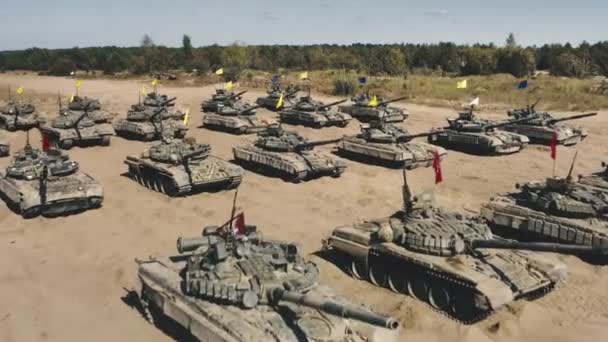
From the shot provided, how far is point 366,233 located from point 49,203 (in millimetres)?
9537

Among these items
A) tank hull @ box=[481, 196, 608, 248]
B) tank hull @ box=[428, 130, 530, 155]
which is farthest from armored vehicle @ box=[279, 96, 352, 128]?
tank hull @ box=[481, 196, 608, 248]

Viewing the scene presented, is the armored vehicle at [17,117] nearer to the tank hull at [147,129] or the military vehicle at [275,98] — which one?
the tank hull at [147,129]

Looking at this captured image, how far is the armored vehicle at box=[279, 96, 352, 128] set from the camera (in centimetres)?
3297

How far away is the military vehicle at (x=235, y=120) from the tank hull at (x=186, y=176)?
11074 mm

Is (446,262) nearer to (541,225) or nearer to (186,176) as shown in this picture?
(541,225)

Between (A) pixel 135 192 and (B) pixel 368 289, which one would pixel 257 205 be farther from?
(B) pixel 368 289

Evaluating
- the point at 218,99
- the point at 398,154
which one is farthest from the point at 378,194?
the point at 218,99

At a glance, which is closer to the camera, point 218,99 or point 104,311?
point 104,311

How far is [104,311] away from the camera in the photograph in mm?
11305

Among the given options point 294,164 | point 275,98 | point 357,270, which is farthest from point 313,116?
point 357,270

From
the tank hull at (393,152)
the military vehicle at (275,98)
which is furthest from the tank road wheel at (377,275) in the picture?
the military vehicle at (275,98)

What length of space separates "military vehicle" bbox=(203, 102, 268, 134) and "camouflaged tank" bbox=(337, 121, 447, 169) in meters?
7.48

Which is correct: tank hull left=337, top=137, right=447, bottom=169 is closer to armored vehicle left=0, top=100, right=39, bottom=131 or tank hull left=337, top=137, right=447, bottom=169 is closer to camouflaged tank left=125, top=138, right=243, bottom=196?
camouflaged tank left=125, top=138, right=243, bottom=196

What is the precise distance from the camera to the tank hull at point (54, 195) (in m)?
16.3
